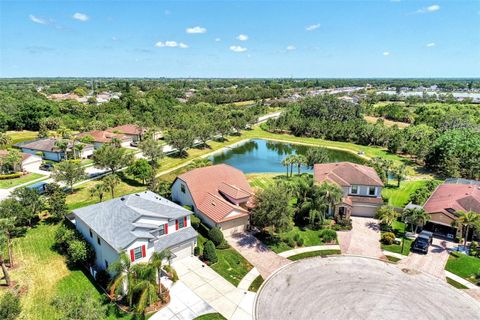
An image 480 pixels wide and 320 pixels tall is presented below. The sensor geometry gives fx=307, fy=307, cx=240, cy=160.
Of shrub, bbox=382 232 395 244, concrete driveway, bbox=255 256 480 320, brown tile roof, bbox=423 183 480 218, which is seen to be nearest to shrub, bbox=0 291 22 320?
concrete driveway, bbox=255 256 480 320

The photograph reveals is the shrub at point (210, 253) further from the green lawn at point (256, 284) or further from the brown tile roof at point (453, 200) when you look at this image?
the brown tile roof at point (453, 200)

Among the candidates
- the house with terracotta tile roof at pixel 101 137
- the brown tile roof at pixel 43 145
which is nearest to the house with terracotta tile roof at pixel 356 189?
the house with terracotta tile roof at pixel 101 137

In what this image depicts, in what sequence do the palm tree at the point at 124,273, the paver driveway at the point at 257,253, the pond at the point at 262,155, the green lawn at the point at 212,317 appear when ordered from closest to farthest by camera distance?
the palm tree at the point at 124,273 → the green lawn at the point at 212,317 → the paver driveway at the point at 257,253 → the pond at the point at 262,155

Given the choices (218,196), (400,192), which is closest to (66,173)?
(218,196)

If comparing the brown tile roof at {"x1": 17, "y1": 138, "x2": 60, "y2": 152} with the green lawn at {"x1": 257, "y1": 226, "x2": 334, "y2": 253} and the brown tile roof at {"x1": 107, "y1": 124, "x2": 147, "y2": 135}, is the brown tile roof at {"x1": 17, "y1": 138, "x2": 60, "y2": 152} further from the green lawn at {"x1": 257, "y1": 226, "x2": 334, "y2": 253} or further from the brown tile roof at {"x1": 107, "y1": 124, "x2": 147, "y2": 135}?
the green lawn at {"x1": 257, "y1": 226, "x2": 334, "y2": 253}

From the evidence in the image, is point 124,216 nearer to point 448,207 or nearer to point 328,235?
point 328,235

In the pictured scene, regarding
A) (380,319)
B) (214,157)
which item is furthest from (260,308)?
(214,157)
